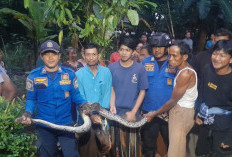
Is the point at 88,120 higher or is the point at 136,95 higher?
the point at 136,95

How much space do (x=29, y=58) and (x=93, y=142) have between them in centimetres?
851

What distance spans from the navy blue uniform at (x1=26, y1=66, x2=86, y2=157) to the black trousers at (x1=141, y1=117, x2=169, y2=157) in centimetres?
126

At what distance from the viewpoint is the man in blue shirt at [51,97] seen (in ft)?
9.92

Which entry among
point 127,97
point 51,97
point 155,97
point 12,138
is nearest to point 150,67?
point 155,97

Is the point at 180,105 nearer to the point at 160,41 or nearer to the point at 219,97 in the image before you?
the point at 219,97

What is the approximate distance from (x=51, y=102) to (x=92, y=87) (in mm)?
676

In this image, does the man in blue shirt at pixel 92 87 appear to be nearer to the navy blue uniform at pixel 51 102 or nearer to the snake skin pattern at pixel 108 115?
the snake skin pattern at pixel 108 115

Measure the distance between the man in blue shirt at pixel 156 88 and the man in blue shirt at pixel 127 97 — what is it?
23cm

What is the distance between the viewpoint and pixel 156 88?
3820mm

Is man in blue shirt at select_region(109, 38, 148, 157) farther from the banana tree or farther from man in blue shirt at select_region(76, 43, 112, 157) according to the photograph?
the banana tree

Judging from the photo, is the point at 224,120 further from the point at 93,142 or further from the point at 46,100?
the point at 46,100

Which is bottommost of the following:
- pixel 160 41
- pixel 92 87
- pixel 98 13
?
pixel 92 87

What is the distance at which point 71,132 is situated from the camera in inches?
122

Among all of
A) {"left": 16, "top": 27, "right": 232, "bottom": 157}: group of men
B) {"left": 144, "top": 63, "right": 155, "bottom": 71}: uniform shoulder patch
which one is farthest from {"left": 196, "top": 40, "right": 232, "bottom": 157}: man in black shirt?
{"left": 144, "top": 63, "right": 155, "bottom": 71}: uniform shoulder patch
